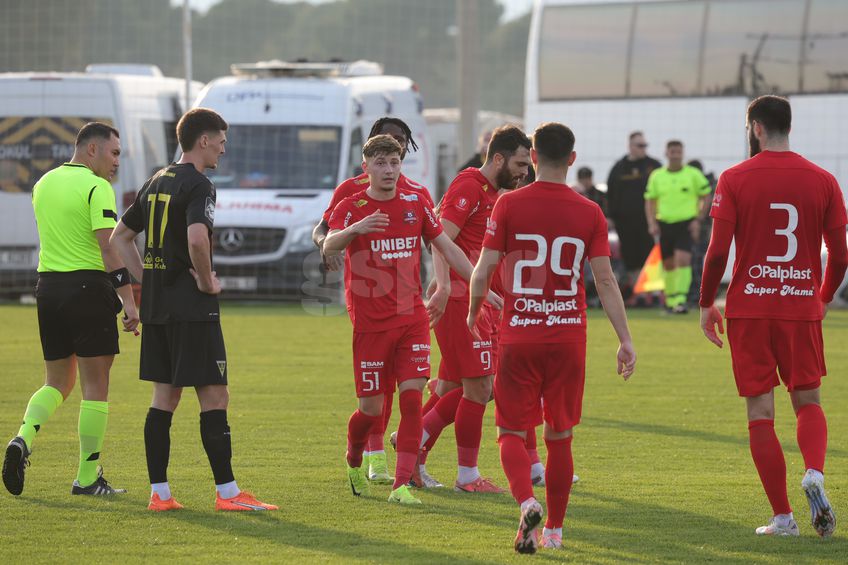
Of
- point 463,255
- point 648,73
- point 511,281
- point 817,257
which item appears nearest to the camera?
point 511,281

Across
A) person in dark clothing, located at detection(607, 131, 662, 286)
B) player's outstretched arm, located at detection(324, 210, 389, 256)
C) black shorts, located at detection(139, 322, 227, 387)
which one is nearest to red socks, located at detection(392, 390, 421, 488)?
player's outstretched arm, located at detection(324, 210, 389, 256)

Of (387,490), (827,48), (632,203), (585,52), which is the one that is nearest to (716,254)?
(387,490)

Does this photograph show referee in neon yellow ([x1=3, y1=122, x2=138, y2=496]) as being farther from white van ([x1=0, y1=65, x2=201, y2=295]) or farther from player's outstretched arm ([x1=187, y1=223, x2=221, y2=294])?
white van ([x1=0, y1=65, x2=201, y2=295])

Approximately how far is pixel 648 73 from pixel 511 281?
20422mm

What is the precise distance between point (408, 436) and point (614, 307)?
1600 millimetres

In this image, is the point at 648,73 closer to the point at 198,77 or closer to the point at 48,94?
the point at 48,94

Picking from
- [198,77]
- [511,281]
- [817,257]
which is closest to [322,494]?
[511,281]

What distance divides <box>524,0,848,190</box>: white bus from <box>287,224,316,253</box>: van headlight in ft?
23.3

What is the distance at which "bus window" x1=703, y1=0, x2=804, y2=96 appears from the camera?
25312 mm

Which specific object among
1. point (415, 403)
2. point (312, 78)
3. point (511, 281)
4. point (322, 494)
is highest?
point (312, 78)

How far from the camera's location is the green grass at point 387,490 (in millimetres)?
6531

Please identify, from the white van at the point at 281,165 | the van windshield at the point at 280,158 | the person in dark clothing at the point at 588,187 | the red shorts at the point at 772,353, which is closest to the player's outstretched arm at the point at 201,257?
the red shorts at the point at 772,353

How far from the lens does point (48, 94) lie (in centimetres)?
2184

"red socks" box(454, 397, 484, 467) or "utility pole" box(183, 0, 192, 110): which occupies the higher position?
"utility pole" box(183, 0, 192, 110)
